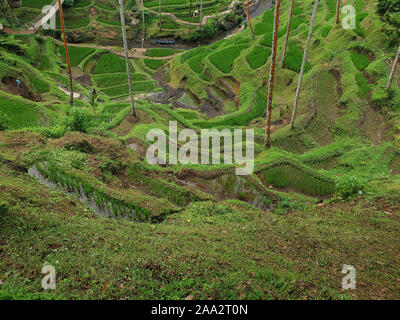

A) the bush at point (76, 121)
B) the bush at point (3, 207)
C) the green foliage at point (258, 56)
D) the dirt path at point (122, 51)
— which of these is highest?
the dirt path at point (122, 51)

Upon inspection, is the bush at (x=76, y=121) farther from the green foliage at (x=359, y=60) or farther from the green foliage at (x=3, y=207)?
the green foliage at (x=359, y=60)

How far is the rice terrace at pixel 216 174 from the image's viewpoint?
5695 millimetres

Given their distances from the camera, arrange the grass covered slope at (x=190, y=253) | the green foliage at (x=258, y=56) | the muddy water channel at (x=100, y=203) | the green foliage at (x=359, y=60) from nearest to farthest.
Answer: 1. the grass covered slope at (x=190, y=253)
2. the muddy water channel at (x=100, y=203)
3. the green foliage at (x=359, y=60)
4. the green foliage at (x=258, y=56)

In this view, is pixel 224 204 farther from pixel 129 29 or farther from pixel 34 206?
pixel 129 29

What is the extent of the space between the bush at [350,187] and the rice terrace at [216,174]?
0.15 ft

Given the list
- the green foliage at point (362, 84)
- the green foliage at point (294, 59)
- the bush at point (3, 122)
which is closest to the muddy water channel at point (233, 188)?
the bush at point (3, 122)

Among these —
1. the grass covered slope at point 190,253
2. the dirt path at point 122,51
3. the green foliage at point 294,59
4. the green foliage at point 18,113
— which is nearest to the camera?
the grass covered slope at point 190,253

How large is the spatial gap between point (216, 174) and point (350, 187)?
A: 606 cm

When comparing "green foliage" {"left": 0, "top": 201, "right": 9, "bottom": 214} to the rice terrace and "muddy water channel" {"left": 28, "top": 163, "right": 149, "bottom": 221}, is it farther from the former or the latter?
"muddy water channel" {"left": 28, "top": 163, "right": 149, "bottom": 221}

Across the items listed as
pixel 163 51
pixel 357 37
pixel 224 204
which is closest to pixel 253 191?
pixel 224 204

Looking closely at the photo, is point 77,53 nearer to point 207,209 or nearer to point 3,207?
point 207,209

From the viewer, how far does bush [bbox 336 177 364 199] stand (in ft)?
35.7

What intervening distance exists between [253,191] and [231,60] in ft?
67.6

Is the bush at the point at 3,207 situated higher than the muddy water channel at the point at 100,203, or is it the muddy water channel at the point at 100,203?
the muddy water channel at the point at 100,203
